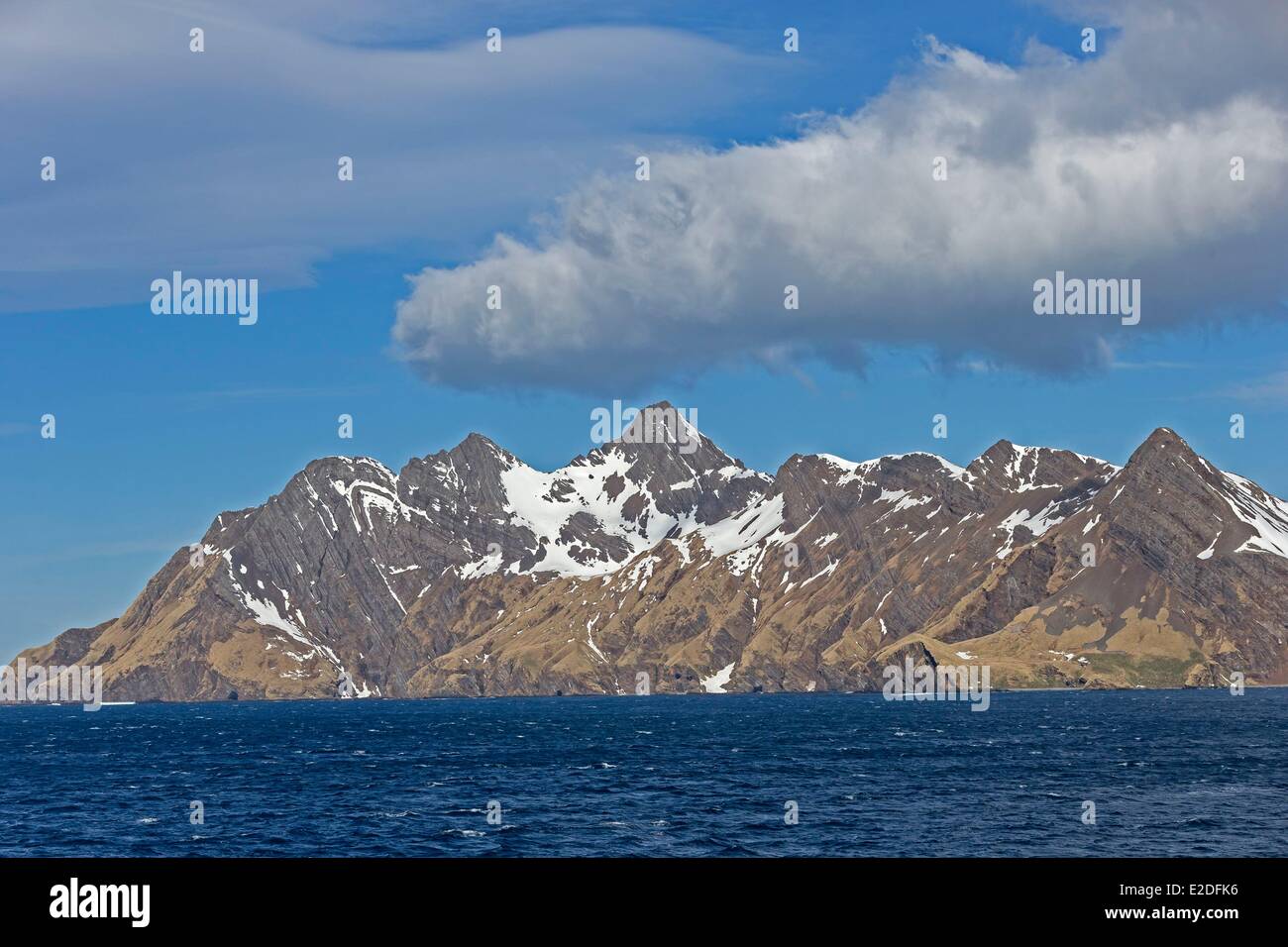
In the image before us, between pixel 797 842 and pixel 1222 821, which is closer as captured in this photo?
pixel 797 842

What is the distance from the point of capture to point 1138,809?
374ft

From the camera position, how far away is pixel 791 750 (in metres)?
194
